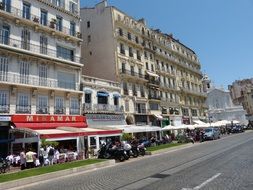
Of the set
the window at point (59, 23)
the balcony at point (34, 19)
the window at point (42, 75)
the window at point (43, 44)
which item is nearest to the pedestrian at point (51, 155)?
the window at point (42, 75)

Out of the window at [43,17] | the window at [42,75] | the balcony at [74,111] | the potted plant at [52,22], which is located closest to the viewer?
the window at [42,75]

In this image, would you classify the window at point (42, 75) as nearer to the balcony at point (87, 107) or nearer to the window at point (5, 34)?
the window at point (5, 34)

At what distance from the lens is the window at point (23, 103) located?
80.1ft

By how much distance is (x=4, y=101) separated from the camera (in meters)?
23.4

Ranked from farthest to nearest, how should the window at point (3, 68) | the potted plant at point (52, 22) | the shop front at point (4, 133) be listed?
the potted plant at point (52, 22) < the window at point (3, 68) < the shop front at point (4, 133)

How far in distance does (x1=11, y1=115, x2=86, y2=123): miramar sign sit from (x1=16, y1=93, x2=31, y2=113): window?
0.76 m

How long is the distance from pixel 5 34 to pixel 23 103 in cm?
631

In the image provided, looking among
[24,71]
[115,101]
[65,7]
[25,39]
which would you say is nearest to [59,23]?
[65,7]

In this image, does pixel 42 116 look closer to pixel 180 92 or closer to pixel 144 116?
pixel 144 116

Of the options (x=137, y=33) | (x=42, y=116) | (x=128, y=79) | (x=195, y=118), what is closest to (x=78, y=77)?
(x=42, y=116)

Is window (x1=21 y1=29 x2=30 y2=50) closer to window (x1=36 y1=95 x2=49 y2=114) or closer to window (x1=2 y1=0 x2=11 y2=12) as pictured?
window (x1=2 y1=0 x2=11 y2=12)

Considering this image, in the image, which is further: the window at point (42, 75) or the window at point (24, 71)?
the window at point (42, 75)

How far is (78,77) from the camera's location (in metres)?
31.1

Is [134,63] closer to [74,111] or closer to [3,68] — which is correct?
[74,111]
